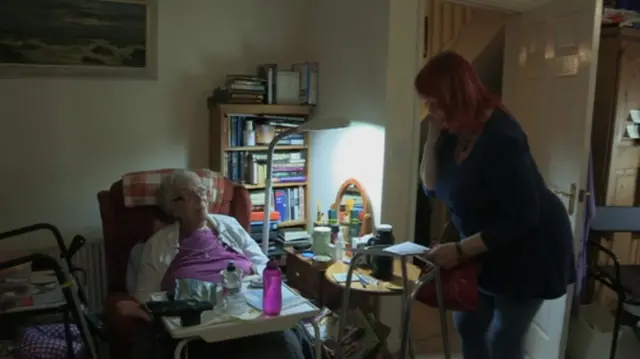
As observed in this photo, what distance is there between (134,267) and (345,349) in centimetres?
102

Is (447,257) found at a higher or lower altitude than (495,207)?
lower

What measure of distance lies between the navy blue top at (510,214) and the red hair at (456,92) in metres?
0.05

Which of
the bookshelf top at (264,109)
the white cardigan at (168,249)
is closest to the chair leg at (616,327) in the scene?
the white cardigan at (168,249)

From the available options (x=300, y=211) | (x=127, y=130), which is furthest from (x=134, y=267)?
(x=300, y=211)

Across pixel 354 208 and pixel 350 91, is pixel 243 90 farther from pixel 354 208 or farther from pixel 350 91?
pixel 354 208

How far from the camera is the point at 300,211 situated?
3.55 metres

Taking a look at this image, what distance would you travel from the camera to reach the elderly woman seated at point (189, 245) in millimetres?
2568

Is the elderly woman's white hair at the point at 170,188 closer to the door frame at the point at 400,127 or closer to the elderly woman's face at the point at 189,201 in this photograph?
the elderly woman's face at the point at 189,201

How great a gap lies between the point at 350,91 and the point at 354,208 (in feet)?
2.10

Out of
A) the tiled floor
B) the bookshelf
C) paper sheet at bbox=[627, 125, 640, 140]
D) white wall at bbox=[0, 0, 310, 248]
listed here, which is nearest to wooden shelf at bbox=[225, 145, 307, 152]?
the bookshelf

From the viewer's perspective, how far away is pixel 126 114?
3.19 m

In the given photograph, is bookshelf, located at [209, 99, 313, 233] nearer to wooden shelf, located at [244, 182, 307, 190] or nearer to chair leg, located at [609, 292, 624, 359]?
wooden shelf, located at [244, 182, 307, 190]

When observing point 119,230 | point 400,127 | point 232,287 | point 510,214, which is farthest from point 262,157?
point 510,214

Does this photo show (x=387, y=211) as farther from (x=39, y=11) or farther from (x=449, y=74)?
(x=39, y=11)
